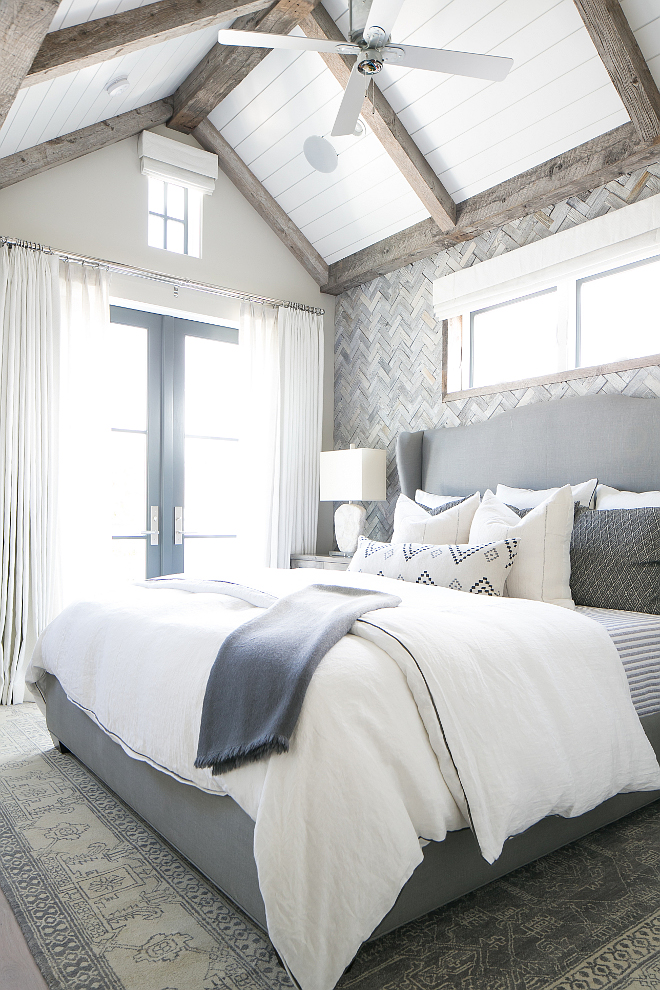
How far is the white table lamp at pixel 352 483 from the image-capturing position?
4332 mm

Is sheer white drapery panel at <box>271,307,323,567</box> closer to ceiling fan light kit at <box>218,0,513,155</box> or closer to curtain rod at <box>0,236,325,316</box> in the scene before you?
curtain rod at <box>0,236,325,316</box>

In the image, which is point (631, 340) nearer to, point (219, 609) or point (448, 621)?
point (448, 621)

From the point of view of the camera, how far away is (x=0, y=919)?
166 cm

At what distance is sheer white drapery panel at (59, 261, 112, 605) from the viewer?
389 centimetres

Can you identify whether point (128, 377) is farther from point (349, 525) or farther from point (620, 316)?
point (620, 316)

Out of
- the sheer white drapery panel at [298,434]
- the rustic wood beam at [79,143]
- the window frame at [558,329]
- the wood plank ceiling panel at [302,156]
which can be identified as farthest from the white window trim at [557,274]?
the rustic wood beam at [79,143]

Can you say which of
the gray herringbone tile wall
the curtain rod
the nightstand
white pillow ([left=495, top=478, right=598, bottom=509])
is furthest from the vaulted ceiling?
the nightstand

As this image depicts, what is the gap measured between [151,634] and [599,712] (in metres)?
1.27

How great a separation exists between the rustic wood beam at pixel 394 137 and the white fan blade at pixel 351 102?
784 mm

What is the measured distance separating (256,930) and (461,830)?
0.53m

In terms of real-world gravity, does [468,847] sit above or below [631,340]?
below

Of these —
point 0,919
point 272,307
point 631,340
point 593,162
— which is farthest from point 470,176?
point 0,919

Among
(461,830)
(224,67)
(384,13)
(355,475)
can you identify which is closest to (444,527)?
(355,475)

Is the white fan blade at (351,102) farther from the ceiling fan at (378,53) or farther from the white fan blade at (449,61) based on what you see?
the white fan blade at (449,61)
